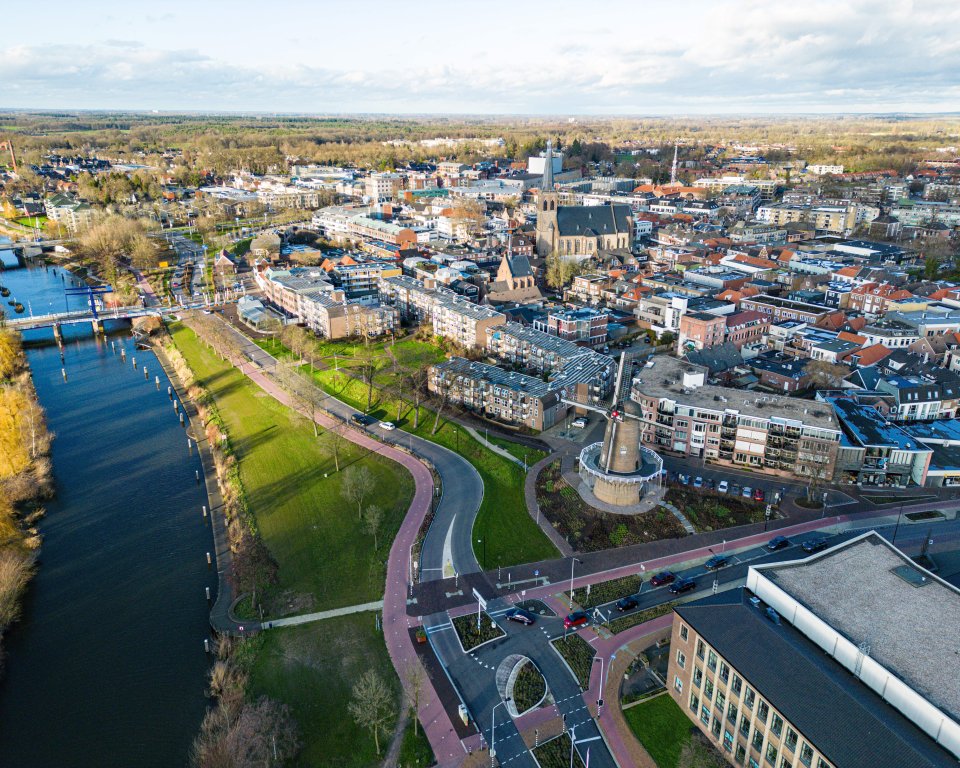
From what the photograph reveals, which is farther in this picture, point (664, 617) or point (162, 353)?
point (162, 353)

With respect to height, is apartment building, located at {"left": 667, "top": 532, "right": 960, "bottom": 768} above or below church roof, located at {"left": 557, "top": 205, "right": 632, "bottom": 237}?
below

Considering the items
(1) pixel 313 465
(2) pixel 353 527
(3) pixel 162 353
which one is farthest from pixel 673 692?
(3) pixel 162 353

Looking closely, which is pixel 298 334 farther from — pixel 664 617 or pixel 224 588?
pixel 664 617

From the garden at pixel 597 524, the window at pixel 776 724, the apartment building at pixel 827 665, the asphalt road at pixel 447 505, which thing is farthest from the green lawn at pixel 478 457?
the window at pixel 776 724

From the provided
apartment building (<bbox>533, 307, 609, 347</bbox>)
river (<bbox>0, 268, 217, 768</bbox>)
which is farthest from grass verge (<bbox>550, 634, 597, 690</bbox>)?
apartment building (<bbox>533, 307, 609, 347</bbox>)

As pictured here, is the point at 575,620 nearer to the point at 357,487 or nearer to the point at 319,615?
the point at 319,615

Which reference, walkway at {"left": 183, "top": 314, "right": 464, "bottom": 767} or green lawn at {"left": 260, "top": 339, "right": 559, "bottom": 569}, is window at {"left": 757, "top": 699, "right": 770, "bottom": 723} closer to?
walkway at {"left": 183, "top": 314, "right": 464, "bottom": 767}

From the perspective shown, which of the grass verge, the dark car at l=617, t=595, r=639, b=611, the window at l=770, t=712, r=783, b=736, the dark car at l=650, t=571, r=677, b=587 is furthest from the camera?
the dark car at l=650, t=571, r=677, b=587
